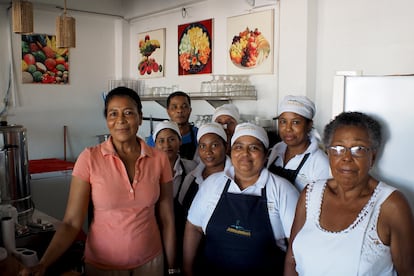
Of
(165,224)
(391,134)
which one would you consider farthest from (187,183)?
(391,134)

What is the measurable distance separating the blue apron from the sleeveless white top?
27 cm

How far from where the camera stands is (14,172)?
227cm

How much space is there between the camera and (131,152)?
1787 mm

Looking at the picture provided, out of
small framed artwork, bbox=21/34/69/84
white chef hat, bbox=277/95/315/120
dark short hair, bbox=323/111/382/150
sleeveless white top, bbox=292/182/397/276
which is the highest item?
small framed artwork, bbox=21/34/69/84

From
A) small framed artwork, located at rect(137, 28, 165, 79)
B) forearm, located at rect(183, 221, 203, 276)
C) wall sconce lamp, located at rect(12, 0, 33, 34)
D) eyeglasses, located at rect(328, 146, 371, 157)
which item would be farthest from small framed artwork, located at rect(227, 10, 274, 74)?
eyeglasses, located at rect(328, 146, 371, 157)

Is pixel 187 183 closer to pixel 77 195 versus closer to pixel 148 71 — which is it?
pixel 77 195

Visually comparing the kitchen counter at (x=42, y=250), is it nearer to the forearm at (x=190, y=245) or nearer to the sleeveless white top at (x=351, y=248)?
the forearm at (x=190, y=245)

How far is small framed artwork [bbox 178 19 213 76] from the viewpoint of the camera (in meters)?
4.40

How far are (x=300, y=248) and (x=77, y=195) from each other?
2.90 ft

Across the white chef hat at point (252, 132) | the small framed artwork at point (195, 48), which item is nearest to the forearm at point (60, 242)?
the white chef hat at point (252, 132)

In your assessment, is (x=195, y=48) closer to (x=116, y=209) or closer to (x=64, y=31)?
(x=64, y=31)

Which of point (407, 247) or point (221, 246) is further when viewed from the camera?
point (221, 246)

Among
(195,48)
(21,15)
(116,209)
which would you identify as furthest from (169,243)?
(195,48)

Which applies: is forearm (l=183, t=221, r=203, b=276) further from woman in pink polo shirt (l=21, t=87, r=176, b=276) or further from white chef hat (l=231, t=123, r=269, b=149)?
white chef hat (l=231, t=123, r=269, b=149)
